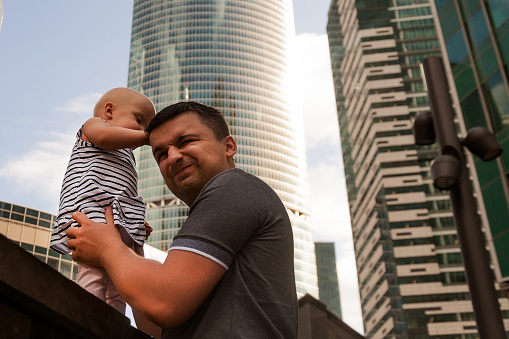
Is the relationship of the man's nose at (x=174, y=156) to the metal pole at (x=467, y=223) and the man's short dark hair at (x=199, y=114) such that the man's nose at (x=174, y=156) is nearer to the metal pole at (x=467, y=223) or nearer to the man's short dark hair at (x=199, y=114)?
the man's short dark hair at (x=199, y=114)

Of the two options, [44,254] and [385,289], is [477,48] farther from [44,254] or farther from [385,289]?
[385,289]

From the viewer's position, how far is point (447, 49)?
20.7 meters

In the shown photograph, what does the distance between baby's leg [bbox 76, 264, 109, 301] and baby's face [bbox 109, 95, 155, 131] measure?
0.89 metres

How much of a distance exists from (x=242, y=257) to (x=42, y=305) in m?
0.61

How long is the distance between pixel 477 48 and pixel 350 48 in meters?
93.9

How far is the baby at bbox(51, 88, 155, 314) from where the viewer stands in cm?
227

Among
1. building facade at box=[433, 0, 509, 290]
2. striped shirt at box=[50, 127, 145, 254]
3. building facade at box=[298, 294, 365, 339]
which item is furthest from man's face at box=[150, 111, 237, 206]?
building facade at box=[433, 0, 509, 290]

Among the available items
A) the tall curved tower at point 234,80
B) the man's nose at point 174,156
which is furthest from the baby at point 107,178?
the tall curved tower at point 234,80

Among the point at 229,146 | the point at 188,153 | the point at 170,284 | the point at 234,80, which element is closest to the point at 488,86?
the point at 229,146

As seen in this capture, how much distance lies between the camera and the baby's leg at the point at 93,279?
219 cm

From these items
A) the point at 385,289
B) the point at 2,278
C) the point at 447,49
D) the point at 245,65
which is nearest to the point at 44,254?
the point at 447,49

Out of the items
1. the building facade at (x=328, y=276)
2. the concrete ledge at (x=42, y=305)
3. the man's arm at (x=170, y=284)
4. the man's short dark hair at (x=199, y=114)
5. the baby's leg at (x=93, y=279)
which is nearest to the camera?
the concrete ledge at (x=42, y=305)

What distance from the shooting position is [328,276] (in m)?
185

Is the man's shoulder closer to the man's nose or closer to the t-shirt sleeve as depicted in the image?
the t-shirt sleeve
